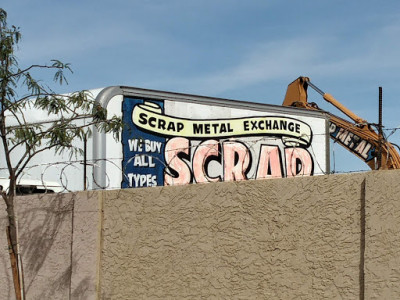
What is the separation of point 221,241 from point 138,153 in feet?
21.6

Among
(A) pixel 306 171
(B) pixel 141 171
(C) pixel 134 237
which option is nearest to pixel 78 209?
(C) pixel 134 237

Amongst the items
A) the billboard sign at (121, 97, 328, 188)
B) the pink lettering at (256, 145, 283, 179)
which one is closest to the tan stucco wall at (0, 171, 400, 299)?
the billboard sign at (121, 97, 328, 188)

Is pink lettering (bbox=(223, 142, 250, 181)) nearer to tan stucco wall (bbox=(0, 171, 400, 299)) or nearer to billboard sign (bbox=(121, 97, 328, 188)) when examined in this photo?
billboard sign (bbox=(121, 97, 328, 188))

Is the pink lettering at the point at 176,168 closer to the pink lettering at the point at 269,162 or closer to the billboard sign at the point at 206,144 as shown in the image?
the billboard sign at the point at 206,144

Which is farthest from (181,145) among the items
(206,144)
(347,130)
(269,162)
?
(347,130)

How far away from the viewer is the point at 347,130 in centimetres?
2380

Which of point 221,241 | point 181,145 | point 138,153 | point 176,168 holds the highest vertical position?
point 181,145

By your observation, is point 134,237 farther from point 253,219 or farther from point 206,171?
point 206,171

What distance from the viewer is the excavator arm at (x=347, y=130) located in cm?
2334

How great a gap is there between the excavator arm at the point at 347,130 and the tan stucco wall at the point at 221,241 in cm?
1279

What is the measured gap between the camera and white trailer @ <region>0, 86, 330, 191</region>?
1547 cm

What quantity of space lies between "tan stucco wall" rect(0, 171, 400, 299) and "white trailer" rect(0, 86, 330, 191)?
2.79 m

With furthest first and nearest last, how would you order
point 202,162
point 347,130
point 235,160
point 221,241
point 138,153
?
point 347,130
point 235,160
point 202,162
point 138,153
point 221,241

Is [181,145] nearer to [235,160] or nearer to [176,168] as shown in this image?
[176,168]
